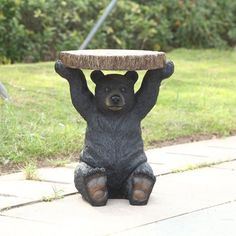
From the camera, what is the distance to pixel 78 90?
237 inches

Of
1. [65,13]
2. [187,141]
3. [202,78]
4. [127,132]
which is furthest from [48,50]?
[127,132]

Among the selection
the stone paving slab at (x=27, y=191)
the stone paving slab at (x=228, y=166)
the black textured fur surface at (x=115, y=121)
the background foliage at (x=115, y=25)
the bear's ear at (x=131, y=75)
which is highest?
the bear's ear at (x=131, y=75)

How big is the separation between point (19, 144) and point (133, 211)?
2.23 m

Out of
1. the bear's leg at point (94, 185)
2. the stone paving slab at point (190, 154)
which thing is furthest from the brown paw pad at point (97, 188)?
the stone paving slab at point (190, 154)

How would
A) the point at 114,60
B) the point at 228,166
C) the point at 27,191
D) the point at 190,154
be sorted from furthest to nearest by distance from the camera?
the point at 190,154 < the point at 228,166 < the point at 27,191 < the point at 114,60

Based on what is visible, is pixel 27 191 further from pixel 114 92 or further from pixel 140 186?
pixel 114 92

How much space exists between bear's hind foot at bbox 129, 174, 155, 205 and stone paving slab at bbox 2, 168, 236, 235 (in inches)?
2.4

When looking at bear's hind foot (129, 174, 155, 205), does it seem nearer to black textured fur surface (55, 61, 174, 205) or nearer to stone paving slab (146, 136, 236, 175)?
black textured fur surface (55, 61, 174, 205)

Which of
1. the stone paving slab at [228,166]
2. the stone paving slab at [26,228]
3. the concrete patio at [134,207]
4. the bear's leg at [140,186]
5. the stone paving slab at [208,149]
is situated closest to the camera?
the stone paving slab at [26,228]

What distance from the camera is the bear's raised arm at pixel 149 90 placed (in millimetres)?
6035

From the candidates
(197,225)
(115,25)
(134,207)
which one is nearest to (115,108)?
(134,207)

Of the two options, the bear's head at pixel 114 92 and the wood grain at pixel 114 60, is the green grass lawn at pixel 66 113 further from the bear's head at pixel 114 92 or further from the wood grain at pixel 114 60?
the wood grain at pixel 114 60

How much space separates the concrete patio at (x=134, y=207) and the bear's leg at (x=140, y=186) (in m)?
0.06

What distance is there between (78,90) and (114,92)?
0.29 meters
